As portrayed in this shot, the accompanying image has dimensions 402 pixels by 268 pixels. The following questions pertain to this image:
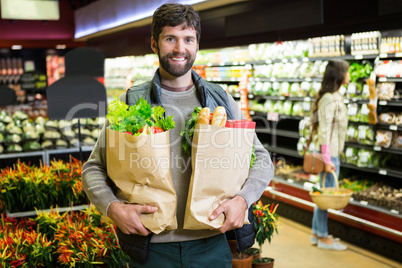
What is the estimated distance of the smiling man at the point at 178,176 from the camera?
160 centimetres

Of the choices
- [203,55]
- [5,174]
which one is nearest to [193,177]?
[5,174]

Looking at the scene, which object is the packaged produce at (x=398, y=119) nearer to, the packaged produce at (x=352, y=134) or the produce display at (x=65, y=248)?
the packaged produce at (x=352, y=134)

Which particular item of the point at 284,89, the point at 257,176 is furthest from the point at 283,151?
the point at 257,176

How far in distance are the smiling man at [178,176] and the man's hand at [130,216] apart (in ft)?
0.03

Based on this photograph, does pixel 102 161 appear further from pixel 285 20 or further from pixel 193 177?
pixel 285 20

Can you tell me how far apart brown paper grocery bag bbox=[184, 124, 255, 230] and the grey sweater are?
0.10m

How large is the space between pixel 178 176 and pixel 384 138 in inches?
149

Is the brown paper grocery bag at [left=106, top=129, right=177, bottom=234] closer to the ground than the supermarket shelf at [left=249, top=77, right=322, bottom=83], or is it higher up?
closer to the ground

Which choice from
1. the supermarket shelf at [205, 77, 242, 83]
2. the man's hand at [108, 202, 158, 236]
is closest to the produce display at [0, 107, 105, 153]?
the supermarket shelf at [205, 77, 242, 83]

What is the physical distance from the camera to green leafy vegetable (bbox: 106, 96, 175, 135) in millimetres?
1537

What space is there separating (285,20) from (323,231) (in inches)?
93.7

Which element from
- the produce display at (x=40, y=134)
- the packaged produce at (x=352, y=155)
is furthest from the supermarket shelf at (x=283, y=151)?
the produce display at (x=40, y=134)

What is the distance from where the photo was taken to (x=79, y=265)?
8.18ft

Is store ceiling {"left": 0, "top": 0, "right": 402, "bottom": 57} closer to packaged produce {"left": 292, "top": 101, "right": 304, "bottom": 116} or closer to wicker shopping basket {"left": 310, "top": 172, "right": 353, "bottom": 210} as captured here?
packaged produce {"left": 292, "top": 101, "right": 304, "bottom": 116}
